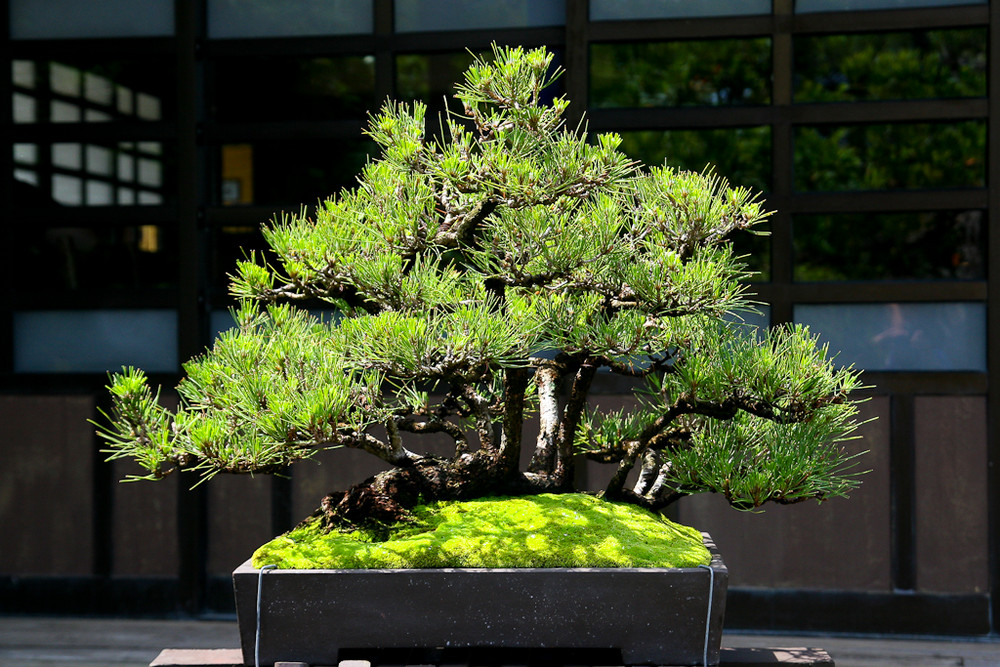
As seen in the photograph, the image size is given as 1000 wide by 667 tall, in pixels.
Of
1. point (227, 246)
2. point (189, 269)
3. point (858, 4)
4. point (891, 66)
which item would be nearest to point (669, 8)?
point (858, 4)

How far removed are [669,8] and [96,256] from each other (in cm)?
316

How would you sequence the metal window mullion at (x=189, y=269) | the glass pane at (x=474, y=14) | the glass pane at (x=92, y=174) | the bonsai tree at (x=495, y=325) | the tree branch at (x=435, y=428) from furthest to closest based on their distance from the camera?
the glass pane at (x=92, y=174) < the metal window mullion at (x=189, y=269) < the glass pane at (x=474, y=14) < the tree branch at (x=435, y=428) < the bonsai tree at (x=495, y=325)

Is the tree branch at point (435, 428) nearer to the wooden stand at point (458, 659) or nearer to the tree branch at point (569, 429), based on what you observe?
the tree branch at point (569, 429)

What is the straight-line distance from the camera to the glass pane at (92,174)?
482cm

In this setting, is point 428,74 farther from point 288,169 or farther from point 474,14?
point 288,169

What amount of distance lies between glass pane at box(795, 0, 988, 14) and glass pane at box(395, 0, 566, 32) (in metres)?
1.16

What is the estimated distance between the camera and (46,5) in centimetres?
488

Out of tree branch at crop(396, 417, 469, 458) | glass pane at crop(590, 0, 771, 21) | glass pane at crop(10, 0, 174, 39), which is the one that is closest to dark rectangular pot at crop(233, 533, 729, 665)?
tree branch at crop(396, 417, 469, 458)

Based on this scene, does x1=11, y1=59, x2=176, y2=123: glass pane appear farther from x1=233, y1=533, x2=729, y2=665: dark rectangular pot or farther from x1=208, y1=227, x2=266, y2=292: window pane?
x1=233, y1=533, x2=729, y2=665: dark rectangular pot

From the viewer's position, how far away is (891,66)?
4473 mm

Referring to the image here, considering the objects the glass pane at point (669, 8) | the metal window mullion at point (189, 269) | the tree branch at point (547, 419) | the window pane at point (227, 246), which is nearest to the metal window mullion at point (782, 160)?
the glass pane at point (669, 8)

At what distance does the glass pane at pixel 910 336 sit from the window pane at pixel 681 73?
117cm

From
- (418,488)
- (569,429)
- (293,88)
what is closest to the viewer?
(418,488)

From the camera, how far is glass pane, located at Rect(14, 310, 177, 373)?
15.7ft
